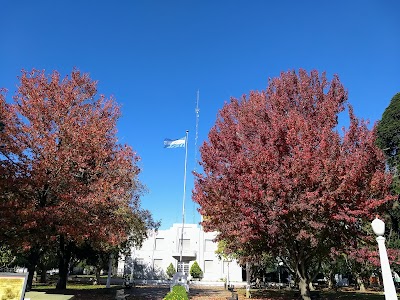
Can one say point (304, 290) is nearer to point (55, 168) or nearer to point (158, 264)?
point (55, 168)

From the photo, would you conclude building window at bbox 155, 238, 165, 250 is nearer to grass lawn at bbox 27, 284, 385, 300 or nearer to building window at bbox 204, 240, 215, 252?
building window at bbox 204, 240, 215, 252

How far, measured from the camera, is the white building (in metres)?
53.7

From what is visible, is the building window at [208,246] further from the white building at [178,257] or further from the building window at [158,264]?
the building window at [158,264]

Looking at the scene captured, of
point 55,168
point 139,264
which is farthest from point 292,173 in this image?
point 139,264

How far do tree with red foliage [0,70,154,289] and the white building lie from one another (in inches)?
1518

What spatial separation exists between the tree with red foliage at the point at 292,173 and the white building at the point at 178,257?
126 feet

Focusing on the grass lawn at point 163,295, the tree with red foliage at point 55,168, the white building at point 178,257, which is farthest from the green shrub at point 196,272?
the tree with red foliage at point 55,168

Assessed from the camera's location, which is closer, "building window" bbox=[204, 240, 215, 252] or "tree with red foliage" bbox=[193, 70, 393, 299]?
"tree with red foliage" bbox=[193, 70, 393, 299]

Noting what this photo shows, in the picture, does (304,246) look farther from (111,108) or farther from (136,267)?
(136,267)

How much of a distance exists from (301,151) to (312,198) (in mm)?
1866

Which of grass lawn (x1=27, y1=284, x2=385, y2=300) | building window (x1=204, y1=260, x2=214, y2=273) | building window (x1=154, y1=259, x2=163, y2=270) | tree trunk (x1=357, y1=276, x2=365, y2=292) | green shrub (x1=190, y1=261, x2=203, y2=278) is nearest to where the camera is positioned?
grass lawn (x1=27, y1=284, x2=385, y2=300)

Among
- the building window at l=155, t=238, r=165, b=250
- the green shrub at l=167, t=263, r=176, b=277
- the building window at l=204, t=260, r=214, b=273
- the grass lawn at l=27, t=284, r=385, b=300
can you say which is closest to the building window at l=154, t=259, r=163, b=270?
the building window at l=155, t=238, r=165, b=250

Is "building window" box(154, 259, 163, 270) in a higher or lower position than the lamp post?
higher

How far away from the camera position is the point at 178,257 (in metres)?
54.3
